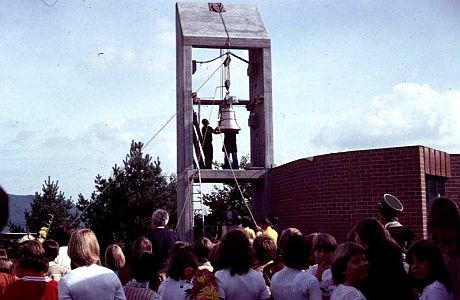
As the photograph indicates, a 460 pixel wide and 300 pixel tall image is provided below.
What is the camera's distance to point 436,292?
489 cm

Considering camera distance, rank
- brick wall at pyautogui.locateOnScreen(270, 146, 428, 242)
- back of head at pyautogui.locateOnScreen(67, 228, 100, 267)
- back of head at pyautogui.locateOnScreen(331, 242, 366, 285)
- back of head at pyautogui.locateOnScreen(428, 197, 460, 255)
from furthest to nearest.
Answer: brick wall at pyautogui.locateOnScreen(270, 146, 428, 242) < back of head at pyautogui.locateOnScreen(67, 228, 100, 267) < back of head at pyautogui.locateOnScreen(428, 197, 460, 255) < back of head at pyautogui.locateOnScreen(331, 242, 366, 285)

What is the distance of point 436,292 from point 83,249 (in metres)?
2.60

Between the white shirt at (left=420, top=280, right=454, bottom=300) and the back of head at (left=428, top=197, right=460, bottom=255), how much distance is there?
414 mm

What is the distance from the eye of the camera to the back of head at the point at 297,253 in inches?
229

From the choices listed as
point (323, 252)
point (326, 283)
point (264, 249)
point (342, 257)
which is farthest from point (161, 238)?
point (342, 257)

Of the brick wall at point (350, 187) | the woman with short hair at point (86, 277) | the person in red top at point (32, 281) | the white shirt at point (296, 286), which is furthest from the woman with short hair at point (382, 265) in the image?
the brick wall at point (350, 187)

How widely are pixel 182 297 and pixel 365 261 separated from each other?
182cm

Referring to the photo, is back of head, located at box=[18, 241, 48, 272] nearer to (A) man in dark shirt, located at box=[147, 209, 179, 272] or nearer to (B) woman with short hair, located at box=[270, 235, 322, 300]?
(B) woman with short hair, located at box=[270, 235, 322, 300]

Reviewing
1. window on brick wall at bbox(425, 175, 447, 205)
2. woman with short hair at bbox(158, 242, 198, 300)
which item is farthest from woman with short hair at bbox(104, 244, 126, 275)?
window on brick wall at bbox(425, 175, 447, 205)

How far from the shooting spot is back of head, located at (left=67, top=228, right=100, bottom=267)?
17.6ft

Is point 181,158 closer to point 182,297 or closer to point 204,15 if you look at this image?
point 204,15

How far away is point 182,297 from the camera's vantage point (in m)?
5.99

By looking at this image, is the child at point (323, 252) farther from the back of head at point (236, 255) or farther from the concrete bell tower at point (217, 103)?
the concrete bell tower at point (217, 103)

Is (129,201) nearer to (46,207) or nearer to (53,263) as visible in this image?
(46,207)
